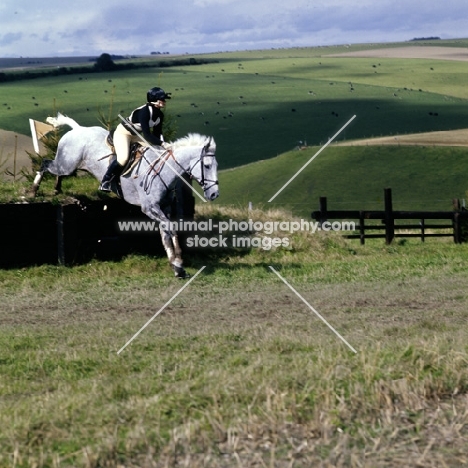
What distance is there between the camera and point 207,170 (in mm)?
17969

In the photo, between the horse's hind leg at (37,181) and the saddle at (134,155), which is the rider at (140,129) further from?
the horse's hind leg at (37,181)

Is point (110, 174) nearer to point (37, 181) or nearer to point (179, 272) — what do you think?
point (37, 181)

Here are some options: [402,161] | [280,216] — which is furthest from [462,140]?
[280,216]

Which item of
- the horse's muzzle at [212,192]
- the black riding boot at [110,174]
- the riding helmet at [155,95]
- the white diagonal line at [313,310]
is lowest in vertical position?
the white diagonal line at [313,310]

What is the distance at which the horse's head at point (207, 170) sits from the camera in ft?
58.2

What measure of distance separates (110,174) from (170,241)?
1.86 m

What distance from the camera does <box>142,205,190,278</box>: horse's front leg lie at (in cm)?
1872

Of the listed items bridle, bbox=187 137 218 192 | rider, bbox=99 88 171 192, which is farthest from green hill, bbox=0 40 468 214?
A: bridle, bbox=187 137 218 192

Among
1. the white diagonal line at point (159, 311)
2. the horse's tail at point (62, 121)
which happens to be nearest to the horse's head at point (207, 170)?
the white diagonal line at point (159, 311)

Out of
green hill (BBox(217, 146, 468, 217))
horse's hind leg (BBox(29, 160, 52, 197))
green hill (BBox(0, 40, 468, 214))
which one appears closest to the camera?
horse's hind leg (BBox(29, 160, 52, 197))

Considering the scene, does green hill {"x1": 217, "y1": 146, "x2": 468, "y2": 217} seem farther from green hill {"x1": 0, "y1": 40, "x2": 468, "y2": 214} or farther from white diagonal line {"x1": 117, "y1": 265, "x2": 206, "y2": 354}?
white diagonal line {"x1": 117, "y1": 265, "x2": 206, "y2": 354}

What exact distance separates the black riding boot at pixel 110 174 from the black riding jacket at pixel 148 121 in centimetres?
99

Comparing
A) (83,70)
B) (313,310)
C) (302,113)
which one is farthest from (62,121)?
(83,70)

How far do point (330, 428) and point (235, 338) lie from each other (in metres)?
5.19
